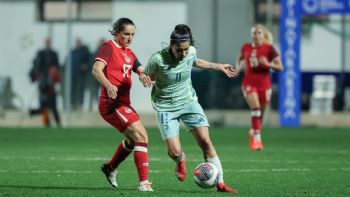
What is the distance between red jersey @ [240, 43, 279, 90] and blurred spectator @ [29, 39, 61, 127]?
34.6ft

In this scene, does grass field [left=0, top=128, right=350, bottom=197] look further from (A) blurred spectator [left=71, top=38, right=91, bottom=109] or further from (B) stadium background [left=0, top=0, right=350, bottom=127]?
(A) blurred spectator [left=71, top=38, right=91, bottom=109]

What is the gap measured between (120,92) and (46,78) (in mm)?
18771

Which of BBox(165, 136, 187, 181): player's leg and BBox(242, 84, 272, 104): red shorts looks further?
BBox(242, 84, 272, 104): red shorts

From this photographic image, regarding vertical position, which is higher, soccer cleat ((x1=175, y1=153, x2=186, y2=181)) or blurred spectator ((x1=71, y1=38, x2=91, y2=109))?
soccer cleat ((x1=175, y1=153, x2=186, y2=181))

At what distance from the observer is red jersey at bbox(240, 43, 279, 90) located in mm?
21344

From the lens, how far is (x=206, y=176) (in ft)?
40.4

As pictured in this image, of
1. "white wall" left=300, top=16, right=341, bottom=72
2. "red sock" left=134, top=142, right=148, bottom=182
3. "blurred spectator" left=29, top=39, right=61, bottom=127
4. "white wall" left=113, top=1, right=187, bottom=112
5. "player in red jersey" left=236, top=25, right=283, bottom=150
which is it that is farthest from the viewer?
"white wall" left=300, top=16, right=341, bottom=72

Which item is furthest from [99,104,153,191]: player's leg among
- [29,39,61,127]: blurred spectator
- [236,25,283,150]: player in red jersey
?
[29,39,61,127]: blurred spectator

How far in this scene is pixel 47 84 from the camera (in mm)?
31469

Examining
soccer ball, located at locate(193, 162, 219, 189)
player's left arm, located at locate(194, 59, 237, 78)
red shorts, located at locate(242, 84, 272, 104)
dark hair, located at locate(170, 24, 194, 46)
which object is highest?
dark hair, located at locate(170, 24, 194, 46)

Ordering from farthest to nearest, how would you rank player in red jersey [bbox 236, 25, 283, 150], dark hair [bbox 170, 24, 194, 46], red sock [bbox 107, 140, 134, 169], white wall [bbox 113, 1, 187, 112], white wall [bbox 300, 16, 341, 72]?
1. white wall [bbox 300, 16, 341, 72]
2. white wall [bbox 113, 1, 187, 112]
3. player in red jersey [bbox 236, 25, 283, 150]
4. red sock [bbox 107, 140, 134, 169]
5. dark hair [bbox 170, 24, 194, 46]

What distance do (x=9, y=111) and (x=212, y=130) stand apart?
6.64 m

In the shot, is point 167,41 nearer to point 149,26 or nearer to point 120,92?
point 149,26

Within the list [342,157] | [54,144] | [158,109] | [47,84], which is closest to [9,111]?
[47,84]
